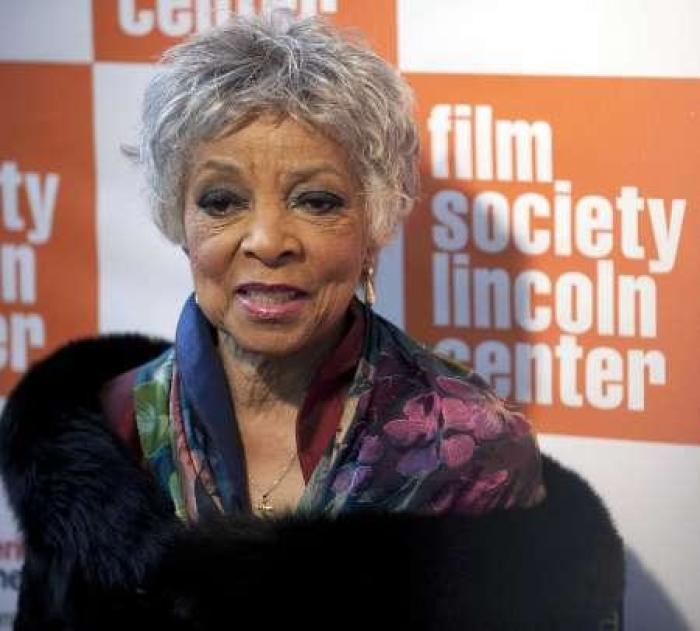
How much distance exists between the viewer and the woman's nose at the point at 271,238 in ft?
5.76

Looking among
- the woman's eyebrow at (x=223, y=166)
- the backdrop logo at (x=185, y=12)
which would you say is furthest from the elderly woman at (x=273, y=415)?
the backdrop logo at (x=185, y=12)

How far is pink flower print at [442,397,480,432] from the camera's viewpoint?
1815 millimetres

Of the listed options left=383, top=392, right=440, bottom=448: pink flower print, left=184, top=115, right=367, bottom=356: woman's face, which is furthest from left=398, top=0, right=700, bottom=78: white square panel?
left=383, top=392, right=440, bottom=448: pink flower print

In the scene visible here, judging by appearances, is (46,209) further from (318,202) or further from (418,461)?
(418,461)

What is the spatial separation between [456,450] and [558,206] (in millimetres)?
537

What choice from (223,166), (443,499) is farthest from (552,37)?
(443,499)

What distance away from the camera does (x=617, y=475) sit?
7.31 feet

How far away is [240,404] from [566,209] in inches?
22.9

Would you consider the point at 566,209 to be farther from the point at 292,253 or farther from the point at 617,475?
the point at 292,253

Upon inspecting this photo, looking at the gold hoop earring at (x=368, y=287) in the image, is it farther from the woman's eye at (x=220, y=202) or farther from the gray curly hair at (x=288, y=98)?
the woman's eye at (x=220, y=202)

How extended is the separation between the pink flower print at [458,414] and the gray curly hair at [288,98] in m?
0.21

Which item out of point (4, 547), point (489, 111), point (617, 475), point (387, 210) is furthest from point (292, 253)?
point (4, 547)

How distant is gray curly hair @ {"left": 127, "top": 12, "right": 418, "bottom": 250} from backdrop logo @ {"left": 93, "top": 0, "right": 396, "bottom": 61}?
442mm

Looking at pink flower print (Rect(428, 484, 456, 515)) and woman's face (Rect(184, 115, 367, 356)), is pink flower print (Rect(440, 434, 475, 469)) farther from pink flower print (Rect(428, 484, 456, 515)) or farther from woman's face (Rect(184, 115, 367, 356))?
woman's face (Rect(184, 115, 367, 356))
